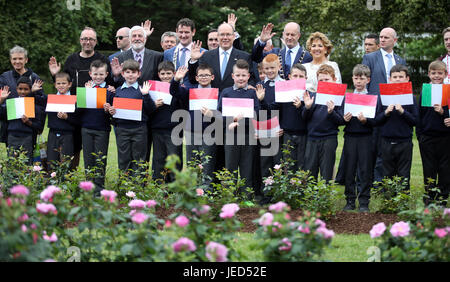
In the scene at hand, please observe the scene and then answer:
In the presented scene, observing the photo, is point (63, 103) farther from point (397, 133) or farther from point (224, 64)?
point (397, 133)

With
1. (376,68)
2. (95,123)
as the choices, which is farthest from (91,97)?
(376,68)

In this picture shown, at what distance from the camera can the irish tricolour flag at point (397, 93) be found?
8.67 meters

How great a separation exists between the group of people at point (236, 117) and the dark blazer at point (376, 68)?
0.05 feet

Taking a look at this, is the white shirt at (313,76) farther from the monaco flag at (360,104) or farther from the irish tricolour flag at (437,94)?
the irish tricolour flag at (437,94)

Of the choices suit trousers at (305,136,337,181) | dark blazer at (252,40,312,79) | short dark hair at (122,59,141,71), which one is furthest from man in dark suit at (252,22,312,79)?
short dark hair at (122,59,141,71)

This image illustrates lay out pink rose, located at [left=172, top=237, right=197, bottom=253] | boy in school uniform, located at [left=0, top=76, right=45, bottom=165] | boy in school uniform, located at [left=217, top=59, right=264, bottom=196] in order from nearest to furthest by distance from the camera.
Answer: pink rose, located at [left=172, top=237, right=197, bottom=253], boy in school uniform, located at [left=217, top=59, right=264, bottom=196], boy in school uniform, located at [left=0, top=76, right=45, bottom=165]

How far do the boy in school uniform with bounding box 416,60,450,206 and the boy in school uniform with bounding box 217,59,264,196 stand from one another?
7.45ft

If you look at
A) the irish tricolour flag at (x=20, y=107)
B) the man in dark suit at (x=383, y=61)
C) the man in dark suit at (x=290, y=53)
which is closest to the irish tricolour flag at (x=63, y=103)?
the irish tricolour flag at (x=20, y=107)

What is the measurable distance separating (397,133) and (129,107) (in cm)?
364

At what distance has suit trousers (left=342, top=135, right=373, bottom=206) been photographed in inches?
351

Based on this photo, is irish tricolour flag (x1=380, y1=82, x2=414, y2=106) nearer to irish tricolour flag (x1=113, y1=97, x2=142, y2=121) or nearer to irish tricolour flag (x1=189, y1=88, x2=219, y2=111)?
irish tricolour flag (x1=189, y1=88, x2=219, y2=111)
